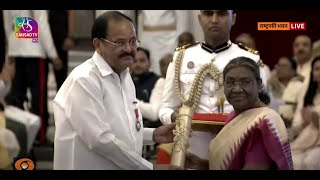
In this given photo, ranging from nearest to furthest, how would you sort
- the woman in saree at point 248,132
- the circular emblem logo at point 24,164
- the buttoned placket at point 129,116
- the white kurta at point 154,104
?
the woman in saree at point 248,132, the buttoned placket at point 129,116, the circular emblem logo at point 24,164, the white kurta at point 154,104

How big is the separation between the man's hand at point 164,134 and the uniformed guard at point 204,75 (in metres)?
0.29

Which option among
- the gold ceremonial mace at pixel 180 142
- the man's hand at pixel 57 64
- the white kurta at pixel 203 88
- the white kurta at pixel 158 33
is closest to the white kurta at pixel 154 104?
the white kurta at pixel 158 33

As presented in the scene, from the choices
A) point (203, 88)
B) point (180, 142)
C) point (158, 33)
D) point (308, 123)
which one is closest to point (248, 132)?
point (180, 142)

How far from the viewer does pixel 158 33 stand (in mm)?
6035

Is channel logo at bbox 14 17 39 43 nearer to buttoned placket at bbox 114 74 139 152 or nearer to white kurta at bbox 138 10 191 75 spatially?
buttoned placket at bbox 114 74 139 152

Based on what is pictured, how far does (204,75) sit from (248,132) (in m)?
0.91

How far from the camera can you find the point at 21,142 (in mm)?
4828

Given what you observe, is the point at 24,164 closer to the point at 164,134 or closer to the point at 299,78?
the point at 164,134

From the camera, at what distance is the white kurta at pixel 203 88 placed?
3633 mm

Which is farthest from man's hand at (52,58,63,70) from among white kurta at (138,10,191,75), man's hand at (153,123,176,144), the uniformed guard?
man's hand at (153,123,176,144)

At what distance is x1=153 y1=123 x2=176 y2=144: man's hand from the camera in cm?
330

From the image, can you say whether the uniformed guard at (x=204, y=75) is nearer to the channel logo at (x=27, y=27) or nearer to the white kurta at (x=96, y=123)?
the white kurta at (x=96, y=123)

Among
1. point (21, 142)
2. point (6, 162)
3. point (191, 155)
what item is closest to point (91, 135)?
point (191, 155)
